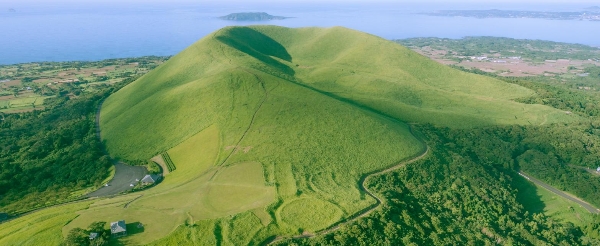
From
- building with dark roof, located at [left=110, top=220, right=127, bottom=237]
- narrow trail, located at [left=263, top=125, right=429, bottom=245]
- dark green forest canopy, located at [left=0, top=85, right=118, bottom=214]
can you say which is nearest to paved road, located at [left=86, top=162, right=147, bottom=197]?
dark green forest canopy, located at [left=0, top=85, right=118, bottom=214]

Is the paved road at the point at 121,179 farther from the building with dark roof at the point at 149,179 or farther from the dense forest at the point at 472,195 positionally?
the dense forest at the point at 472,195

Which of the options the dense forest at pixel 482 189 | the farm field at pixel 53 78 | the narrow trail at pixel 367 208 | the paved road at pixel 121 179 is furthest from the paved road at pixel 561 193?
the farm field at pixel 53 78

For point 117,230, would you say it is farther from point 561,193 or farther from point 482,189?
point 561,193

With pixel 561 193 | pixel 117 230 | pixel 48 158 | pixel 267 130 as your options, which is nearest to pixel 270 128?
pixel 267 130

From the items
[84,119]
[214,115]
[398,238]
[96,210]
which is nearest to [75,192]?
[96,210]

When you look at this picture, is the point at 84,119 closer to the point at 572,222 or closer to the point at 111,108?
the point at 111,108

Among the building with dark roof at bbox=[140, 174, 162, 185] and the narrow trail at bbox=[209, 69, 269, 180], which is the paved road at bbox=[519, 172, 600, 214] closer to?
the narrow trail at bbox=[209, 69, 269, 180]
